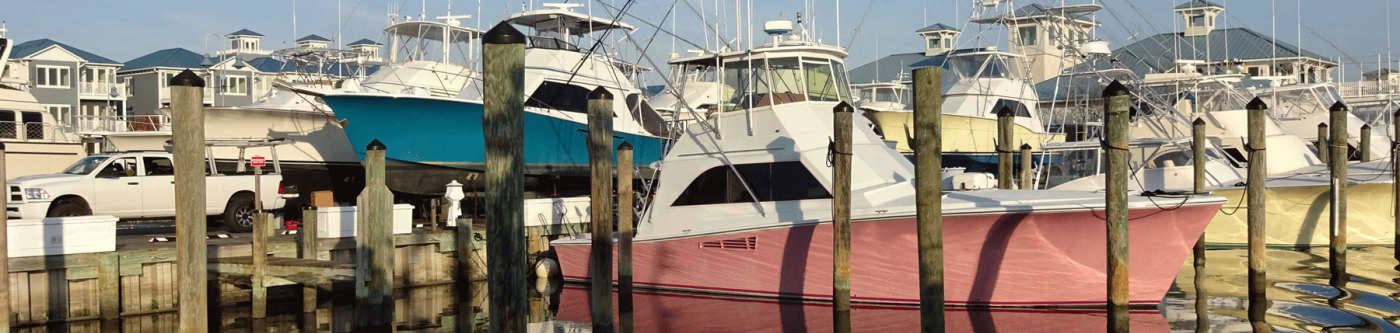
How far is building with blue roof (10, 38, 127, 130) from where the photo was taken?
51.1 m

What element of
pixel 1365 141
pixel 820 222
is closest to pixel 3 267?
pixel 820 222

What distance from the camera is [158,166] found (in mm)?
19062

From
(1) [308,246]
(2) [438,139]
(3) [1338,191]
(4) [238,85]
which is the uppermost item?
(4) [238,85]

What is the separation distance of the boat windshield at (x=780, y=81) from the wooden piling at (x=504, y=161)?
837 cm

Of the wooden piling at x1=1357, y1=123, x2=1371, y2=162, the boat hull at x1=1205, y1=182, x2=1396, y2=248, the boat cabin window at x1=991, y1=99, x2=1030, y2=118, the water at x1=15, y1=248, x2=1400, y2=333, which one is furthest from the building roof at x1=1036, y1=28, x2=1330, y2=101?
the water at x1=15, y1=248, x2=1400, y2=333

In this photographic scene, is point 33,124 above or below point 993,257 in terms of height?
above

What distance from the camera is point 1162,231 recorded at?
13727 millimetres

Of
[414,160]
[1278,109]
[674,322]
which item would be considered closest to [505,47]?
[674,322]

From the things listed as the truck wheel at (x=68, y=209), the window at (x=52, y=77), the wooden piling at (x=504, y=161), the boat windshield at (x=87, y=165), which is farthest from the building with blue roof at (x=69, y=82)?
the wooden piling at (x=504, y=161)

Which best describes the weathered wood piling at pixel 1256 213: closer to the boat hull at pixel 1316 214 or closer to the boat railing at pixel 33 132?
the boat hull at pixel 1316 214

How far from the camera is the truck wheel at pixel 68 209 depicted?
58.1ft

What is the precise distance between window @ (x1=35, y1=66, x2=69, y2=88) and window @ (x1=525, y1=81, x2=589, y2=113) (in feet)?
123

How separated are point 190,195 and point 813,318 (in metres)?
7.54

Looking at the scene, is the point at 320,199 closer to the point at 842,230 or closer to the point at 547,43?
the point at 842,230
